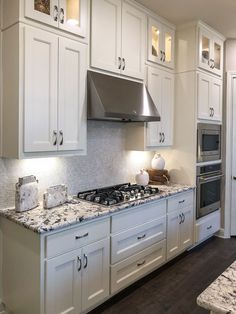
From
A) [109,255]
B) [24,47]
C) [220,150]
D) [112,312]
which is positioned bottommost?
[112,312]

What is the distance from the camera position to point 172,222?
3.14 meters

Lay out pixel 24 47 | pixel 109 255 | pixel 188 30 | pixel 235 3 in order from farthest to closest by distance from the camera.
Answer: pixel 188 30, pixel 235 3, pixel 109 255, pixel 24 47

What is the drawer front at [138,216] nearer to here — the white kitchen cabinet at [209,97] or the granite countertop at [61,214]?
the granite countertop at [61,214]

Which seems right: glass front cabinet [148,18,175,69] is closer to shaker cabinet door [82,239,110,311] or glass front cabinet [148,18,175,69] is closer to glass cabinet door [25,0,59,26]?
glass cabinet door [25,0,59,26]

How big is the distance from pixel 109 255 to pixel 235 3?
2.84 metres

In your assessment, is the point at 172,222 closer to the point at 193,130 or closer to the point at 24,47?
the point at 193,130

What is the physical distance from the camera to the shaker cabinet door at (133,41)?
2.81 metres

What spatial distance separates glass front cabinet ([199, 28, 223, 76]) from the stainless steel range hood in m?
1.08

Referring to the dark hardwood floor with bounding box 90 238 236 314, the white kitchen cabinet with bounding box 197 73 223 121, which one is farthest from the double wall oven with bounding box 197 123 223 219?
the dark hardwood floor with bounding box 90 238 236 314

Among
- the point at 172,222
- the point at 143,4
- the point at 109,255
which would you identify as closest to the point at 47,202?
the point at 109,255

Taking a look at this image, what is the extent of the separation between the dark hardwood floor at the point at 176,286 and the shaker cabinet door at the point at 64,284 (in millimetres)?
383

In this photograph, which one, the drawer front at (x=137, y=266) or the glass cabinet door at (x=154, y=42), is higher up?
the glass cabinet door at (x=154, y=42)

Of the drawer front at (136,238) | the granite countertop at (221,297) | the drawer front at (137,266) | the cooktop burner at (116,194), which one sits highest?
the cooktop burner at (116,194)

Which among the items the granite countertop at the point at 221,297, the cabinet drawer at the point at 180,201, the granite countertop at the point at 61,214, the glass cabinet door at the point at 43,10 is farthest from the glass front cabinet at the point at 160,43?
the granite countertop at the point at 221,297
